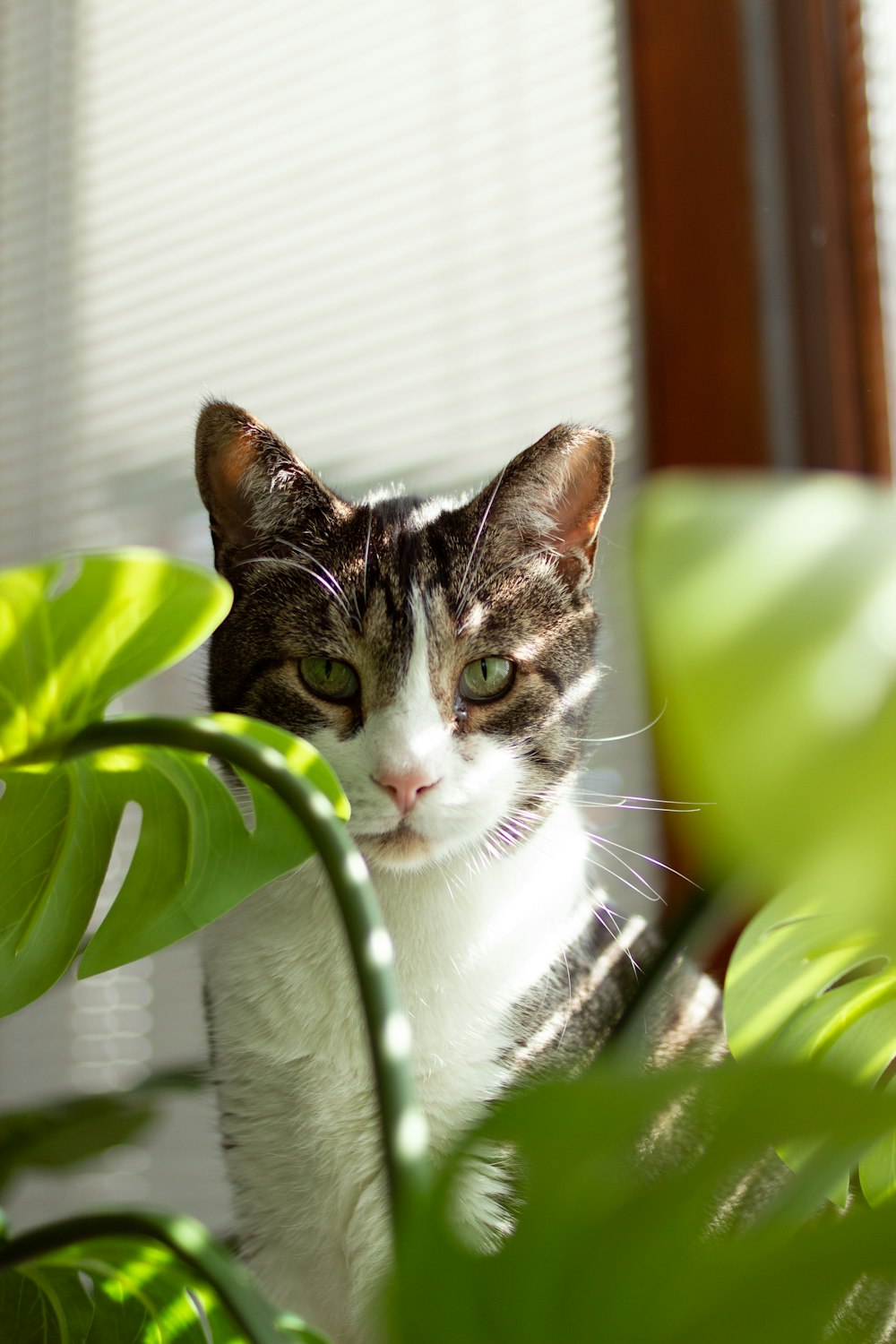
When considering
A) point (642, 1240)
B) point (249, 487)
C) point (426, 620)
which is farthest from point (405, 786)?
point (642, 1240)

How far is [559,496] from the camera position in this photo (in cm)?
82

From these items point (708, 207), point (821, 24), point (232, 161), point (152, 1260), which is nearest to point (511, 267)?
point (708, 207)

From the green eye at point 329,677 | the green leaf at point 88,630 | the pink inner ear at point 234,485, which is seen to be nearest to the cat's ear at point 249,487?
the pink inner ear at point 234,485

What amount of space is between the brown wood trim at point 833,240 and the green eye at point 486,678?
567 mm

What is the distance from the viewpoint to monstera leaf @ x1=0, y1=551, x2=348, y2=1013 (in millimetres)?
401

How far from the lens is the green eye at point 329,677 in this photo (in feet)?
2.57

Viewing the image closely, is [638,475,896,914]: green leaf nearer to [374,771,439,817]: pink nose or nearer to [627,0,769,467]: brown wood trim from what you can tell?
[374,771,439,817]: pink nose

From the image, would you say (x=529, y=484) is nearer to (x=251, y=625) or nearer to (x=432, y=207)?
(x=251, y=625)

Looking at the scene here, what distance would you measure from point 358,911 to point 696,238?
1.15 meters

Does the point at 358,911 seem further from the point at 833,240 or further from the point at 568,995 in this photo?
the point at 833,240

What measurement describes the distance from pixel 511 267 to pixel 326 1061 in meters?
1.15

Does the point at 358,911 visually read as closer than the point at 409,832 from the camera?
Yes

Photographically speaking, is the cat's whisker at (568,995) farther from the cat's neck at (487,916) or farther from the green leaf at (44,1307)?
the green leaf at (44,1307)

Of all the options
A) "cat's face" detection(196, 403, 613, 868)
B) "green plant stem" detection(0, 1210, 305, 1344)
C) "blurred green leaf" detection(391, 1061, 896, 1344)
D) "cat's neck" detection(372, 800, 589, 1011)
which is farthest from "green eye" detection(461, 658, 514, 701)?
"blurred green leaf" detection(391, 1061, 896, 1344)
